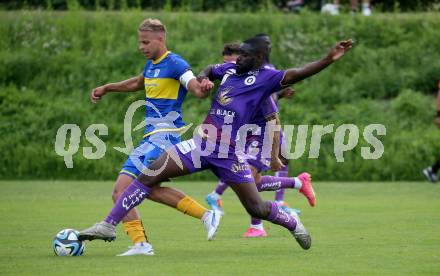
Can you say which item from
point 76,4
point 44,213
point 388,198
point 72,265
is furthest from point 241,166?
point 76,4

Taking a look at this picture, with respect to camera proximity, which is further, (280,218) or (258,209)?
(280,218)

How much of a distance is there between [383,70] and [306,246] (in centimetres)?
1650

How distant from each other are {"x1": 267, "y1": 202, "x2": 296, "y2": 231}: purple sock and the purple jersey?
0.82 m

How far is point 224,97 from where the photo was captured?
9773 millimetres

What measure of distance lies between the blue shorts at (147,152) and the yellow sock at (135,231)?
1.69ft

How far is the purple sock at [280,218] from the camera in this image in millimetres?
9930

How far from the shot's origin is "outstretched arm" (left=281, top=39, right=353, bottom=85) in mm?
9055

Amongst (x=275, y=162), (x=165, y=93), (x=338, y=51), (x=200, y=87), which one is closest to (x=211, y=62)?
(x=275, y=162)

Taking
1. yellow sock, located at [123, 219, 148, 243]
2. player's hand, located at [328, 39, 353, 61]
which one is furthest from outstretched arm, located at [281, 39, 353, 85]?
yellow sock, located at [123, 219, 148, 243]

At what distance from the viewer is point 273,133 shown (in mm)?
11383

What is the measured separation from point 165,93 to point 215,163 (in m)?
1.16

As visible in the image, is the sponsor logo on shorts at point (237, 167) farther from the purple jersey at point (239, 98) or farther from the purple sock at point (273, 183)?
the purple sock at point (273, 183)

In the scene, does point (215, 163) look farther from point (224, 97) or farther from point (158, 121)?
point (158, 121)

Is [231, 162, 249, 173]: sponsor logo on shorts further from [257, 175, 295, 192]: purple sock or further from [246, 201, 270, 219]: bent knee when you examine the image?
[257, 175, 295, 192]: purple sock
